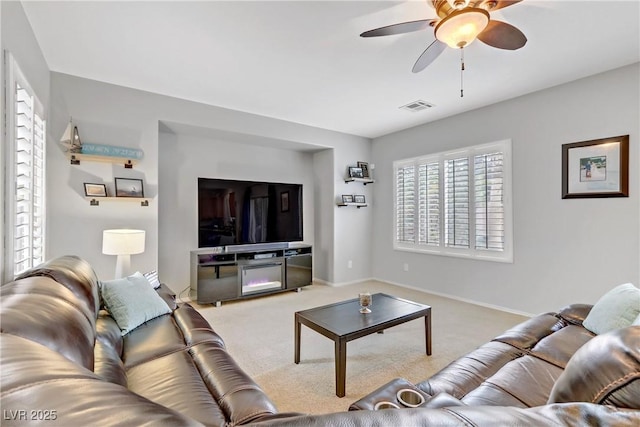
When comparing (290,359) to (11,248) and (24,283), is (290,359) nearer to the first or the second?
(24,283)

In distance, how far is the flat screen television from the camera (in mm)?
4008

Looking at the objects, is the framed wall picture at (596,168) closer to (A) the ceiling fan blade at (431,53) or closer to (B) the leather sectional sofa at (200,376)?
(B) the leather sectional sofa at (200,376)

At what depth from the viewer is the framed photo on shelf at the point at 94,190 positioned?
9.98 ft

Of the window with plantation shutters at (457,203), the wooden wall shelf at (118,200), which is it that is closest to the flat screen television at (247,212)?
the wooden wall shelf at (118,200)

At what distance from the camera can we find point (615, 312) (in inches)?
66.7

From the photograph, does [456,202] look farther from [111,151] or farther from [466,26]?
[111,151]

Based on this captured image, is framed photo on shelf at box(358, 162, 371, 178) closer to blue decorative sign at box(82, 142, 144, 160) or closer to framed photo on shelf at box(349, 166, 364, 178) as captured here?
framed photo on shelf at box(349, 166, 364, 178)

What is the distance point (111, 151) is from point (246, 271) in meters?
2.17

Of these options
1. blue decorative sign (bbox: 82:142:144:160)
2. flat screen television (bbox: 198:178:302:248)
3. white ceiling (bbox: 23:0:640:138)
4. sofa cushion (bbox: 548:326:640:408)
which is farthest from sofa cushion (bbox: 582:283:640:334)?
blue decorative sign (bbox: 82:142:144:160)

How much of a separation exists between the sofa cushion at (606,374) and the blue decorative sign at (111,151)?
147 inches

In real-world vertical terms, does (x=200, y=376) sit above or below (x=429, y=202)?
below

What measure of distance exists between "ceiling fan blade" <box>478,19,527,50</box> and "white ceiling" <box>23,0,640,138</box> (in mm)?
271

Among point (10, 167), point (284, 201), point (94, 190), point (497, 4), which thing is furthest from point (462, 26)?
point (94, 190)

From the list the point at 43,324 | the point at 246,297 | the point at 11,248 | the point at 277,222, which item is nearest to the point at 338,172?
the point at 277,222
